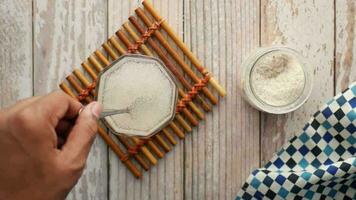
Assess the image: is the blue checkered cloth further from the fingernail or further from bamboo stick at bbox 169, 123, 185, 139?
the fingernail

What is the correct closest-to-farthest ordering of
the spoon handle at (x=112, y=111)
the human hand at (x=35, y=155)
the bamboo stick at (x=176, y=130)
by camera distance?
the human hand at (x=35, y=155) < the spoon handle at (x=112, y=111) < the bamboo stick at (x=176, y=130)

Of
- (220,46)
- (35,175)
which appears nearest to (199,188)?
(220,46)

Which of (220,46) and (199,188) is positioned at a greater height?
(220,46)

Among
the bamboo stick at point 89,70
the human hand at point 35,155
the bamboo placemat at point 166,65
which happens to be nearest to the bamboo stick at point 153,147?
the bamboo placemat at point 166,65

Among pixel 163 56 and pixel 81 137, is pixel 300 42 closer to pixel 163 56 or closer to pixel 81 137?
pixel 163 56

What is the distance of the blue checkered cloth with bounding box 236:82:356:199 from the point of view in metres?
0.72

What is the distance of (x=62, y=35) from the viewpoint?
2.47 ft

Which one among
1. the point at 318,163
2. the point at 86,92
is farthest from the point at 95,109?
the point at 318,163

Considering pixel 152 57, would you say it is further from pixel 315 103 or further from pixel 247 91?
pixel 315 103

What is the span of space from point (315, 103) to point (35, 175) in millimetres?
432

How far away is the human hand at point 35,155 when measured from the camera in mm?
512

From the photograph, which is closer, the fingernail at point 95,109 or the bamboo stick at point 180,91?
the fingernail at point 95,109

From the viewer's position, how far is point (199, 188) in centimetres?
78

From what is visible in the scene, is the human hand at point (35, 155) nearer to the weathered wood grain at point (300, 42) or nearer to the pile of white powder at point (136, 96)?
the pile of white powder at point (136, 96)
